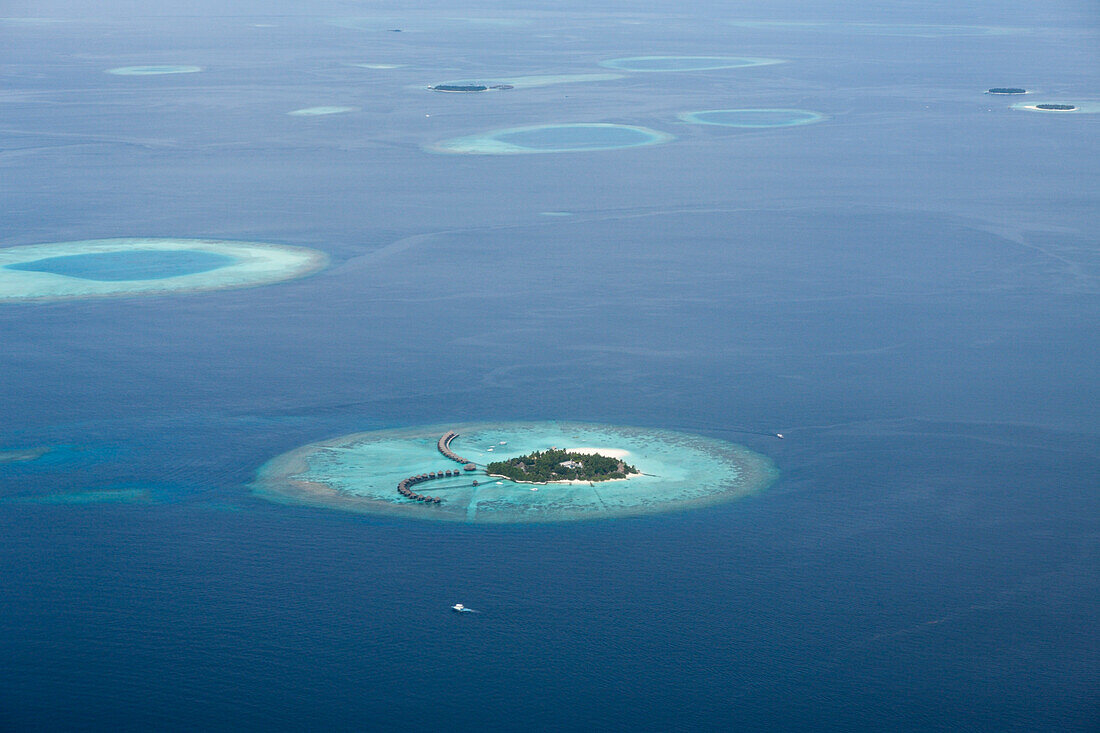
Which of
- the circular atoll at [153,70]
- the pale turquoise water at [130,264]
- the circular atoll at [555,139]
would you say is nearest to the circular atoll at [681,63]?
the circular atoll at [555,139]

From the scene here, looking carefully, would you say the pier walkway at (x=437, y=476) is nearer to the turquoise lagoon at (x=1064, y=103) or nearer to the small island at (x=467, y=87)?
the small island at (x=467, y=87)

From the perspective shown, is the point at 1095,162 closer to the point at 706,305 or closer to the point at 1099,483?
the point at 706,305

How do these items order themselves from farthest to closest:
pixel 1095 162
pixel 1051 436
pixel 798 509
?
pixel 1095 162
pixel 1051 436
pixel 798 509

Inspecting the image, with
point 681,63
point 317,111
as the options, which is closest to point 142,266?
point 317,111

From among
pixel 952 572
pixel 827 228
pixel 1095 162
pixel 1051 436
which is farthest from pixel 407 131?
pixel 952 572

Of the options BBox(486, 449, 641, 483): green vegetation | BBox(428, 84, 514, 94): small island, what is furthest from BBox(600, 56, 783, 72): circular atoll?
BBox(486, 449, 641, 483): green vegetation

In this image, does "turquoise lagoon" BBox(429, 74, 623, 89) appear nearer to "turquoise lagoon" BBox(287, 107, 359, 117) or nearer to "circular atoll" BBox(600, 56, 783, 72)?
"circular atoll" BBox(600, 56, 783, 72)

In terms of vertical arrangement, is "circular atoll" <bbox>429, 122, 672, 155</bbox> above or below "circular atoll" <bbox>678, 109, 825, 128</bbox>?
below
